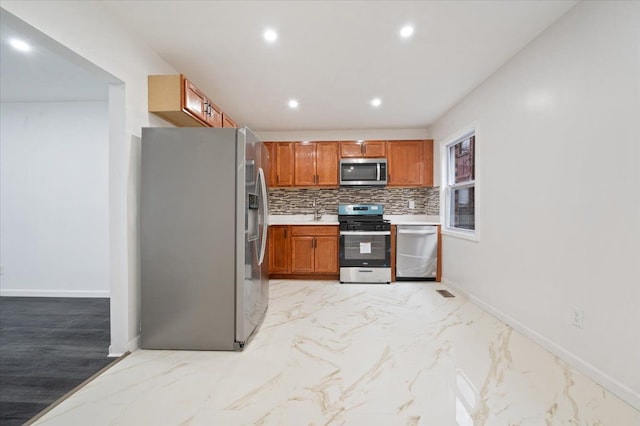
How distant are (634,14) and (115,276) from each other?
3.58m

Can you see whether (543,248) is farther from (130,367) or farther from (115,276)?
(115,276)

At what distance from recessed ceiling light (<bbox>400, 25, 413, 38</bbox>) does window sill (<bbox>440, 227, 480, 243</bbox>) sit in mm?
2088

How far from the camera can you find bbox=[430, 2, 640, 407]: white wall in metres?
1.46

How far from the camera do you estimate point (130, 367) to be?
180cm

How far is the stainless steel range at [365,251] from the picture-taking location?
393 cm

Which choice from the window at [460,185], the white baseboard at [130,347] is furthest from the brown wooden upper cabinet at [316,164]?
the white baseboard at [130,347]

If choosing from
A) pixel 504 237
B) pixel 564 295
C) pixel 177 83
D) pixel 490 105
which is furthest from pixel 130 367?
pixel 490 105

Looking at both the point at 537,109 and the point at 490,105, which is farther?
the point at 490,105

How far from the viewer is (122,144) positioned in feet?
6.46

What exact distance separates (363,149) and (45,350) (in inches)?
165

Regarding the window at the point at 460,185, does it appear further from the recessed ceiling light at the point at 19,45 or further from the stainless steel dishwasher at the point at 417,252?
the recessed ceiling light at the point at 19,45

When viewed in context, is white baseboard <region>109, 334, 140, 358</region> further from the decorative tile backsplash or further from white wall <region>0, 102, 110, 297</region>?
the decorative tile backsplash

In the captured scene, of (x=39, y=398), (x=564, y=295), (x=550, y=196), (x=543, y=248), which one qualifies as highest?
(x=550, y=196)

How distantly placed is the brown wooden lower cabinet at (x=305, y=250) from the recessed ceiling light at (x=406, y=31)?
8.60 ft
